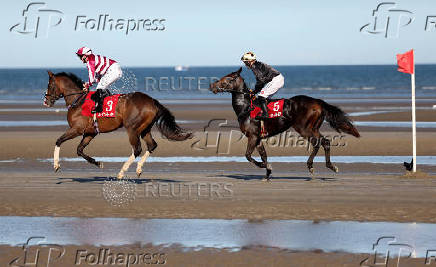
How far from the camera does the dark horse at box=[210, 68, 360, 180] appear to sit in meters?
15.5

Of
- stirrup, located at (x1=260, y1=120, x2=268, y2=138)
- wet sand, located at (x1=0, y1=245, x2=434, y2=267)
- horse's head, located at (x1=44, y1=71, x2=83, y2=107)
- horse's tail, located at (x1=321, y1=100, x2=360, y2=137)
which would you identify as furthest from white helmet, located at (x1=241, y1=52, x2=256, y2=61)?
wet sand, located at (x1=0, y1=245, x2=434, y2=267)

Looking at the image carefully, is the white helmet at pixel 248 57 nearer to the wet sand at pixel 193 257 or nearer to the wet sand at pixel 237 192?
the wet sand at pixel 237 192

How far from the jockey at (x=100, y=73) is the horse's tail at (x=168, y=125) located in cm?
103

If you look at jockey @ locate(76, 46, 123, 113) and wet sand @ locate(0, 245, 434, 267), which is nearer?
wet sand @ locate(0, 245, 434, 267)

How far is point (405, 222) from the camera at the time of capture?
1125cm

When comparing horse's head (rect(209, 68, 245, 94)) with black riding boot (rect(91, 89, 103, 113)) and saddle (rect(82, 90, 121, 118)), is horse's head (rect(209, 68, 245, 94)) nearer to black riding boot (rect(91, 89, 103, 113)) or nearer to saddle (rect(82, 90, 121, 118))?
saddle (rect(82, 90, 121, 118))

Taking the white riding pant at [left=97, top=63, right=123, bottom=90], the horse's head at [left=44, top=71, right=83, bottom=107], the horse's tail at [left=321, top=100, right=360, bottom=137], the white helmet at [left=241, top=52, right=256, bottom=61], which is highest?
the white helmet at [left=241, top=52, right=256, bottom=61]

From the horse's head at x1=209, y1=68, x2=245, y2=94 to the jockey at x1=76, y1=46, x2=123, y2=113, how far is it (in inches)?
78.0

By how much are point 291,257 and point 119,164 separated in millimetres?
10740

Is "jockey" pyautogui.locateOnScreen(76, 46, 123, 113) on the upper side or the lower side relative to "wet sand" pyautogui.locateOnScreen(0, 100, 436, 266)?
upper

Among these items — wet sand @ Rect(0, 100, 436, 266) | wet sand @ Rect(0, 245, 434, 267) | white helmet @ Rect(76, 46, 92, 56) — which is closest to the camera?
wet sand @ Rect(0, 245, 434, 267)

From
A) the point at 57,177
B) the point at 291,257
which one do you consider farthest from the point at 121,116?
the point at 291,257

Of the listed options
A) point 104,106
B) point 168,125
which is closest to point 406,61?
point 168,125

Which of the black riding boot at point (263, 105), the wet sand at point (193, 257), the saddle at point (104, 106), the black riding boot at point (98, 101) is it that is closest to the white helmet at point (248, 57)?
the black riding boot at point (263, 105)
